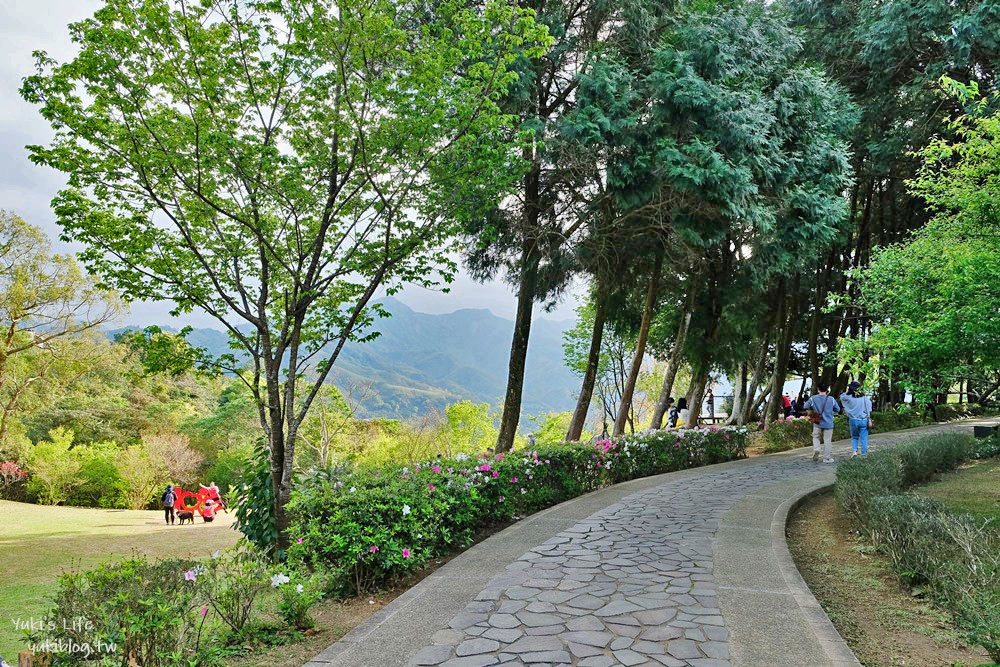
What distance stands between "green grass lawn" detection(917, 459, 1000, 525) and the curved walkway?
2648 millimetres

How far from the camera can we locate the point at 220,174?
20.5 ft

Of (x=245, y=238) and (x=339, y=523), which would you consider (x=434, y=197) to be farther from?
(x=339, y=523)

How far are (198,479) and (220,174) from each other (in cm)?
2912

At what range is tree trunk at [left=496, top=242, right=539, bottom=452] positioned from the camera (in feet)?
37.1

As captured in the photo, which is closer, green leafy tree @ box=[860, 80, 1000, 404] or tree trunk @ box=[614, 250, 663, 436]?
green leafy tree @ box=[860, 80, 1000, 404]

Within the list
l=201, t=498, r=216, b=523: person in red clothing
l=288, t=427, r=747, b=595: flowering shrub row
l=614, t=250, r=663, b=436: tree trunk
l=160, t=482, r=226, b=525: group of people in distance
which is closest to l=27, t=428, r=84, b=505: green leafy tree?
l=160, t=482, r=226, b=525: group of people in distance

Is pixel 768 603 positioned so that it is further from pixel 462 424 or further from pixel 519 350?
pixel 462 424

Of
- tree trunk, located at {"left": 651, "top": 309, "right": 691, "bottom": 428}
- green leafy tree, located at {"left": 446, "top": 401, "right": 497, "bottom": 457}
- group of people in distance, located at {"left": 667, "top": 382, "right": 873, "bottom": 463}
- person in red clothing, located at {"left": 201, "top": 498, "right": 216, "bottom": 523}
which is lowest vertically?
person in red clothing, located at {"left": 201, "top": 498, "right": 216, "bottom": 523}

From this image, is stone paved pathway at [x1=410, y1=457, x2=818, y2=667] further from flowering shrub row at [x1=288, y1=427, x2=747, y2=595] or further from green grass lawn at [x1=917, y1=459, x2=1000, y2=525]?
green grass lawn at [x1=917, y1=459, x2=1000, y2=525]

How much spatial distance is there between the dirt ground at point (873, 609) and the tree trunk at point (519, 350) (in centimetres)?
559

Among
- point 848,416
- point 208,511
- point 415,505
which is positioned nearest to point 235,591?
point 415,505

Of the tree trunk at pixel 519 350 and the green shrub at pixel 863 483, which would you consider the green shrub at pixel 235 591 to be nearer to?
the green shrub at pixel 863 483

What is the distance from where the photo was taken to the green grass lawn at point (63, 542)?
11.1 m

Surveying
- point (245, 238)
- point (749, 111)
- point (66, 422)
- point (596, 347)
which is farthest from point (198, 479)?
point (749, 111)
